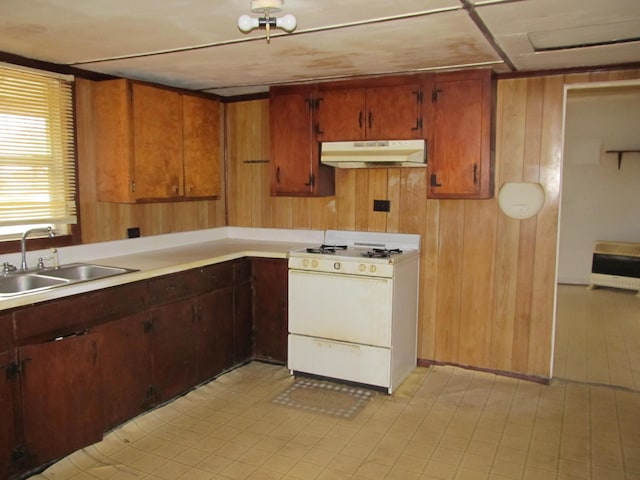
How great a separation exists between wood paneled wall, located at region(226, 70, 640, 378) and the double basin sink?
1.87 metres

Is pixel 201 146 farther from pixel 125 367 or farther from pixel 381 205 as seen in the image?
pixel 125 367

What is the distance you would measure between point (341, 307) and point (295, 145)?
133cm

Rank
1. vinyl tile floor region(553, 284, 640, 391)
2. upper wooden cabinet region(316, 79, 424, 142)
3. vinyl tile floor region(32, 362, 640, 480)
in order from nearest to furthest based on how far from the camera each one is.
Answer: vinyl tile floor region(32, 362, 640, 480), upper wooden cabinet region(316, 79, 424, 142), vinyl tile floor region(553, 284, 640, 391)

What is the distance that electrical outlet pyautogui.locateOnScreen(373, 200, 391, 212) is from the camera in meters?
4.20

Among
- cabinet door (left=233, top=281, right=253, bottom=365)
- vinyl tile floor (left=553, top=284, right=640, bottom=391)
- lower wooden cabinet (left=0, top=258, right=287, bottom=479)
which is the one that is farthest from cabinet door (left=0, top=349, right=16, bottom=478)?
vinyl tile floor (left=553, top=284, right=640, bottom=391)

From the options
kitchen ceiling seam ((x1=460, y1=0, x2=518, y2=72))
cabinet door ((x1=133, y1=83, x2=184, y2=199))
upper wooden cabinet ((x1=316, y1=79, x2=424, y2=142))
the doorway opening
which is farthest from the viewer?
the doorway opening

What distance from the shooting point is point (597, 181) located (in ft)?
24.0

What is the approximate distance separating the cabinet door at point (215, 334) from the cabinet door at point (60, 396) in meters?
0.89

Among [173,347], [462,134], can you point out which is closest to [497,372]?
[462,134]

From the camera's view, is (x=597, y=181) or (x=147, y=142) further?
(x=597, y=181)

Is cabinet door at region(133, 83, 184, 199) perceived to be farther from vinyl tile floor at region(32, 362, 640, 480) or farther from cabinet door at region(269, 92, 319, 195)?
vinyl tile floor at region(32, 362, 640, 480)

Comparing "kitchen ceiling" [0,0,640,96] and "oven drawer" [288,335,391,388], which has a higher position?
"kitchen ceiling" [0,0,640,96]

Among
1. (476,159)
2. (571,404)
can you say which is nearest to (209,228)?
(476,159)

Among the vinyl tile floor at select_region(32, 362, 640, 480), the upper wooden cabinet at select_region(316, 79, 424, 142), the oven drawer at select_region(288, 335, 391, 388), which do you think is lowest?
the vinyl tile floor at select_region(32, 362, 640, 480)
